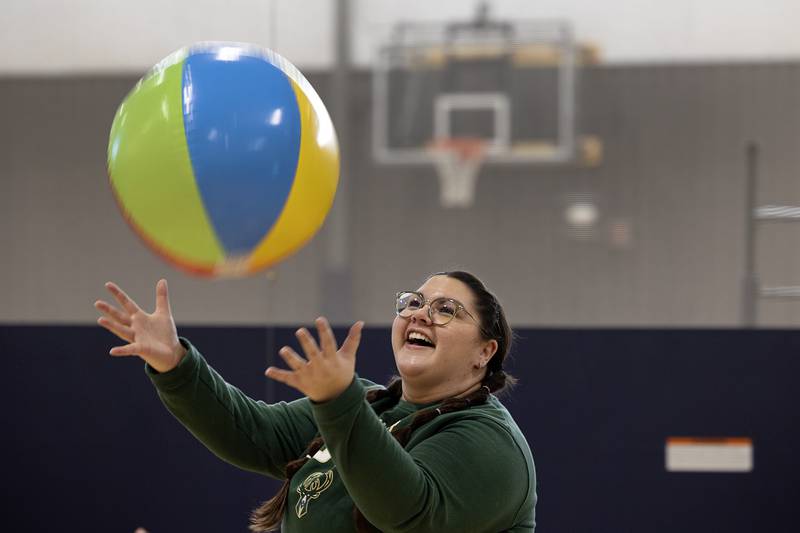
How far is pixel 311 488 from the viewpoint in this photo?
6.32 ft

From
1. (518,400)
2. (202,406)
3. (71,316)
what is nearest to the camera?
(202,406)

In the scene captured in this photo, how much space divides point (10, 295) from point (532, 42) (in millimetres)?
2127

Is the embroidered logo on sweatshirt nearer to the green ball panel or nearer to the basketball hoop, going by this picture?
the green ball panel

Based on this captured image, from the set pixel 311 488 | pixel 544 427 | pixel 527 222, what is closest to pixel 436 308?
pixel 311 488

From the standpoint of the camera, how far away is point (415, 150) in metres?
3.88

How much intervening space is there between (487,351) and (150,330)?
0.64 meters

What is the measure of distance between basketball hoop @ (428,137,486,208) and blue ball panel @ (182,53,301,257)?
2.03 meters

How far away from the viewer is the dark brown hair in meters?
1.93

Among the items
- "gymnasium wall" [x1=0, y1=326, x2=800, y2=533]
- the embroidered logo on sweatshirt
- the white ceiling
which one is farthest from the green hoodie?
the white ceiling

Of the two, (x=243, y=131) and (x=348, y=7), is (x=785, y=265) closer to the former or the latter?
(x=348, y=7)

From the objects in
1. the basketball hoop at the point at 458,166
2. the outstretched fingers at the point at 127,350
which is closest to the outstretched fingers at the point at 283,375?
the outstretched fingers at the point at 127,350

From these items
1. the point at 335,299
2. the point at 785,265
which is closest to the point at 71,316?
the point at 335,299

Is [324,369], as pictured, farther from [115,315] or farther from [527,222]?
[527,222]

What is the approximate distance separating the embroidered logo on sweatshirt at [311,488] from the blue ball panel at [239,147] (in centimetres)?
44
